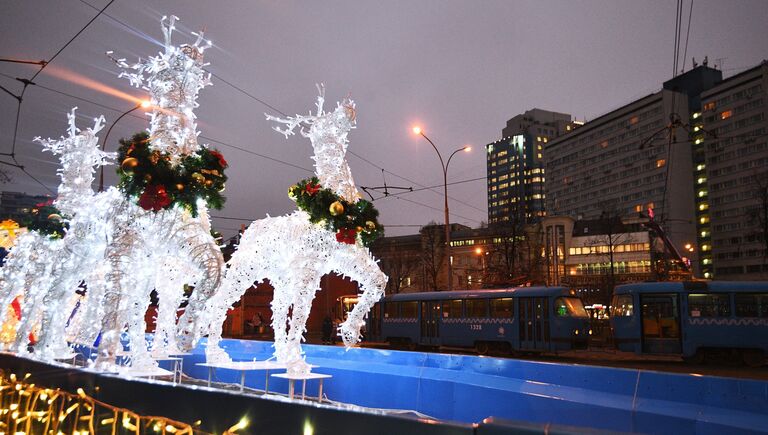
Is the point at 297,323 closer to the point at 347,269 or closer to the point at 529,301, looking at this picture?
the point at 347,269

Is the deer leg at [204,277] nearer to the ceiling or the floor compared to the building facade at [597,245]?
nearer to the floor

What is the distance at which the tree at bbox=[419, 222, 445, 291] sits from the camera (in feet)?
186

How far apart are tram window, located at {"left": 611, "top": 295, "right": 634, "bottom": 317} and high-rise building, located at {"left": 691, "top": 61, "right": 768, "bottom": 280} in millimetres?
58828

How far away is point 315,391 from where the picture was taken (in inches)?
341

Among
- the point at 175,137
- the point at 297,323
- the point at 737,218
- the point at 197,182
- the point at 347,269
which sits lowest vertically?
the point at 297,323

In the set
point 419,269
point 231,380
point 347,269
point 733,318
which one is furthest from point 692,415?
point 419,269

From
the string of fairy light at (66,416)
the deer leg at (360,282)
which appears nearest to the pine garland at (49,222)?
the string of fairy light at (66,416)

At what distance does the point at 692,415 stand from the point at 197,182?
6.98 metres

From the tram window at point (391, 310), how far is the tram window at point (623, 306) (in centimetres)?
896

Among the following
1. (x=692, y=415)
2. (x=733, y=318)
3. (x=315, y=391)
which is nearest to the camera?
(x=692, y=415)

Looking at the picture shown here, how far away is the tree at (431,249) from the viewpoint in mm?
56809

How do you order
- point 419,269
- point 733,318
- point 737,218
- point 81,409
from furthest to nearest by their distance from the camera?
1. point 737,218
2. point 419,269
3. point 733,318
4. point 81,409

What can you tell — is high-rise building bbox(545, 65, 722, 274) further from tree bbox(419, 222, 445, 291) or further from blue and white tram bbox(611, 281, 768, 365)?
blue and white tram bbox(611, 281, 768, 365)

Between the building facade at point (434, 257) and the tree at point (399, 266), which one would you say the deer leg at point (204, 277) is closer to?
the building facade at point (434, 257)
